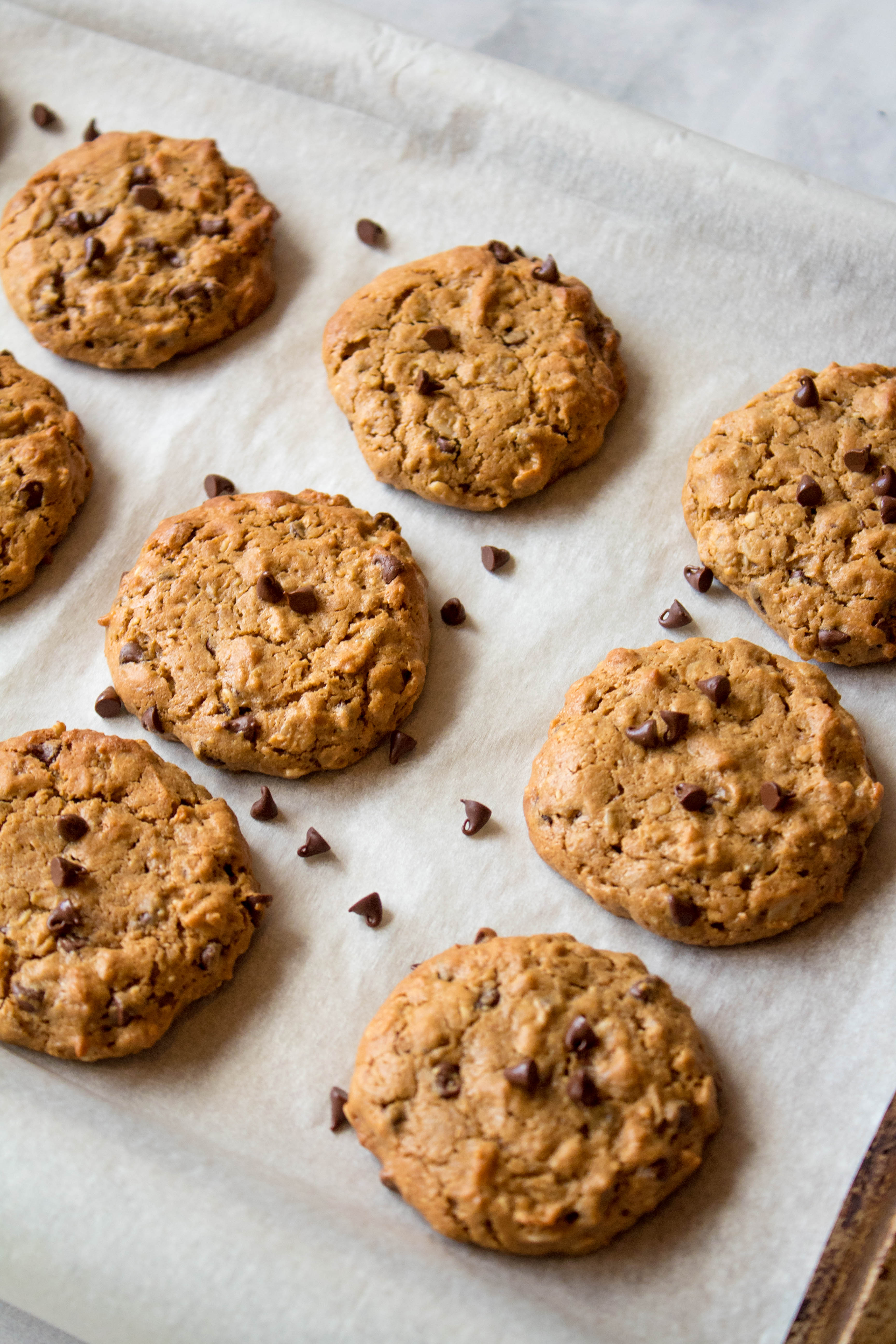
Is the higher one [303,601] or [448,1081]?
[303,601]

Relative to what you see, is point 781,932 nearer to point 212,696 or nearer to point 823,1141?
point 823,1141

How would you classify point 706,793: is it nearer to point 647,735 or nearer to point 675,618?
point 647,735

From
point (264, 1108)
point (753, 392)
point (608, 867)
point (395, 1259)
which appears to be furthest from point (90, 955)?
point (753, 392)

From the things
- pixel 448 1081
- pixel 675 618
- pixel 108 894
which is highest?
pixel 675 618

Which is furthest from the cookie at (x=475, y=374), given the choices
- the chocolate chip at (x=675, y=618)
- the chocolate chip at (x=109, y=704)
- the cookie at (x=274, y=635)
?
the chocolate chip at (x=109, y=704)

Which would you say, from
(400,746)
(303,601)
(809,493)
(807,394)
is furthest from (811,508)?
(303,601)

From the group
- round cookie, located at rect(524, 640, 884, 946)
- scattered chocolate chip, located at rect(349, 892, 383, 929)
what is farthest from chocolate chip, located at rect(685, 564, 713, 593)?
scattered chocolate chip, located at rect(349, 892, 383, 929)

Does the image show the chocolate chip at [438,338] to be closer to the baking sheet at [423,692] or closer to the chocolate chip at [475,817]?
the baking sheet at [423,692]

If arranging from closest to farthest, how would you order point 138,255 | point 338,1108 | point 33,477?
1. point 338,1108
2. point 33,477
3. point 138,255
